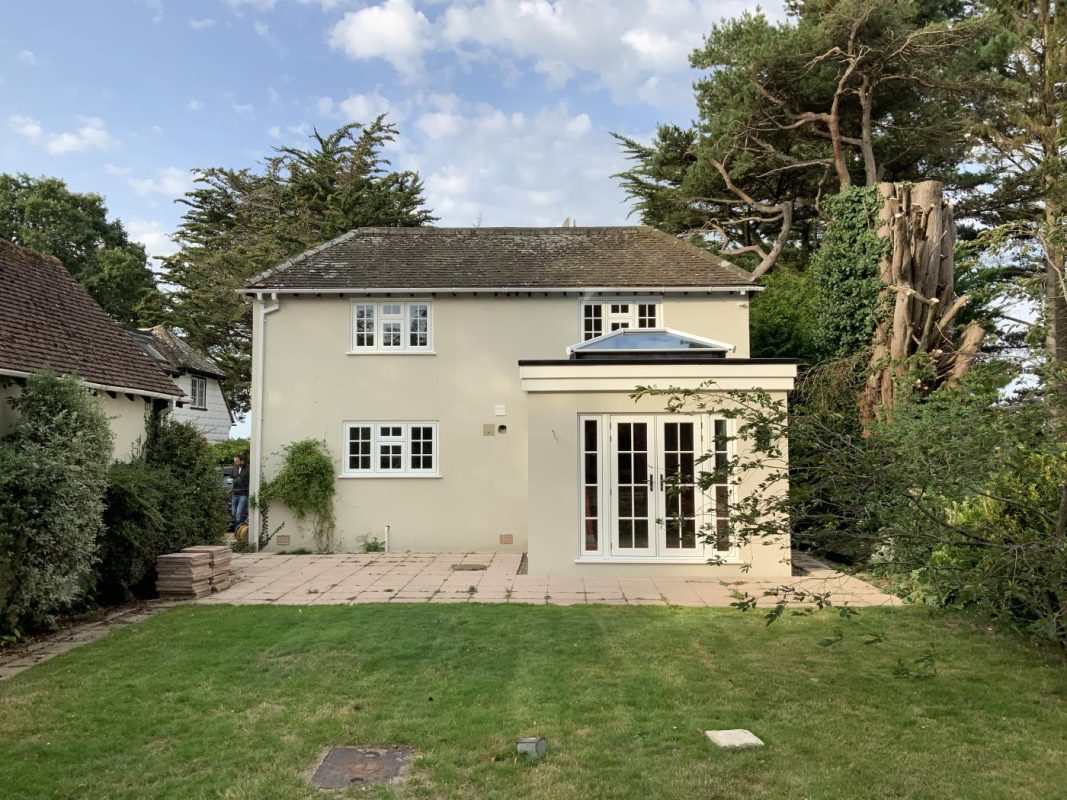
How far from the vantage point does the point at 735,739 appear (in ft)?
14.1

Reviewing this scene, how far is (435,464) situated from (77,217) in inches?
1360

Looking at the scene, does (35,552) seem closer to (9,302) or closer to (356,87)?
(9,302)

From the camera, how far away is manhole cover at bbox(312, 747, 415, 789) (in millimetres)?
3840

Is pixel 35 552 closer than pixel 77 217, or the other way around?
pixel 35 552

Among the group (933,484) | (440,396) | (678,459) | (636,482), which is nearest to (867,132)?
(678,459)

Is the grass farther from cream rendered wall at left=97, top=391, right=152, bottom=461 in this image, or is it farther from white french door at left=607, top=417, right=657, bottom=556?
cream rendered wall at left=97, top=391, right=152, bottom=461

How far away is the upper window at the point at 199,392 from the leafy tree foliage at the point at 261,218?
4.19 meters

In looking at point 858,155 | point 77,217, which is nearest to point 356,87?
point 858,155

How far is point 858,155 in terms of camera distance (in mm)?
19891

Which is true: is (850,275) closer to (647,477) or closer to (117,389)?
(647,477)

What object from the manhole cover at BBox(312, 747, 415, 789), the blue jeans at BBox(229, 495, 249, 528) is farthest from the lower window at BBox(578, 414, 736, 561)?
the blue jeans at BBox(229, 495, 249, 528)

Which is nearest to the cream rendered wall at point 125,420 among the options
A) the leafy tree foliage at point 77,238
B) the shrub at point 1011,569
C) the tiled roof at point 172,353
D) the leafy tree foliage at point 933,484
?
the leafy tree foliage at point 933,484

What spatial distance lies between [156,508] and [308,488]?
4347mm

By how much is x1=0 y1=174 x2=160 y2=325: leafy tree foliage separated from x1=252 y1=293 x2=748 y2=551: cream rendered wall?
2525 cm
